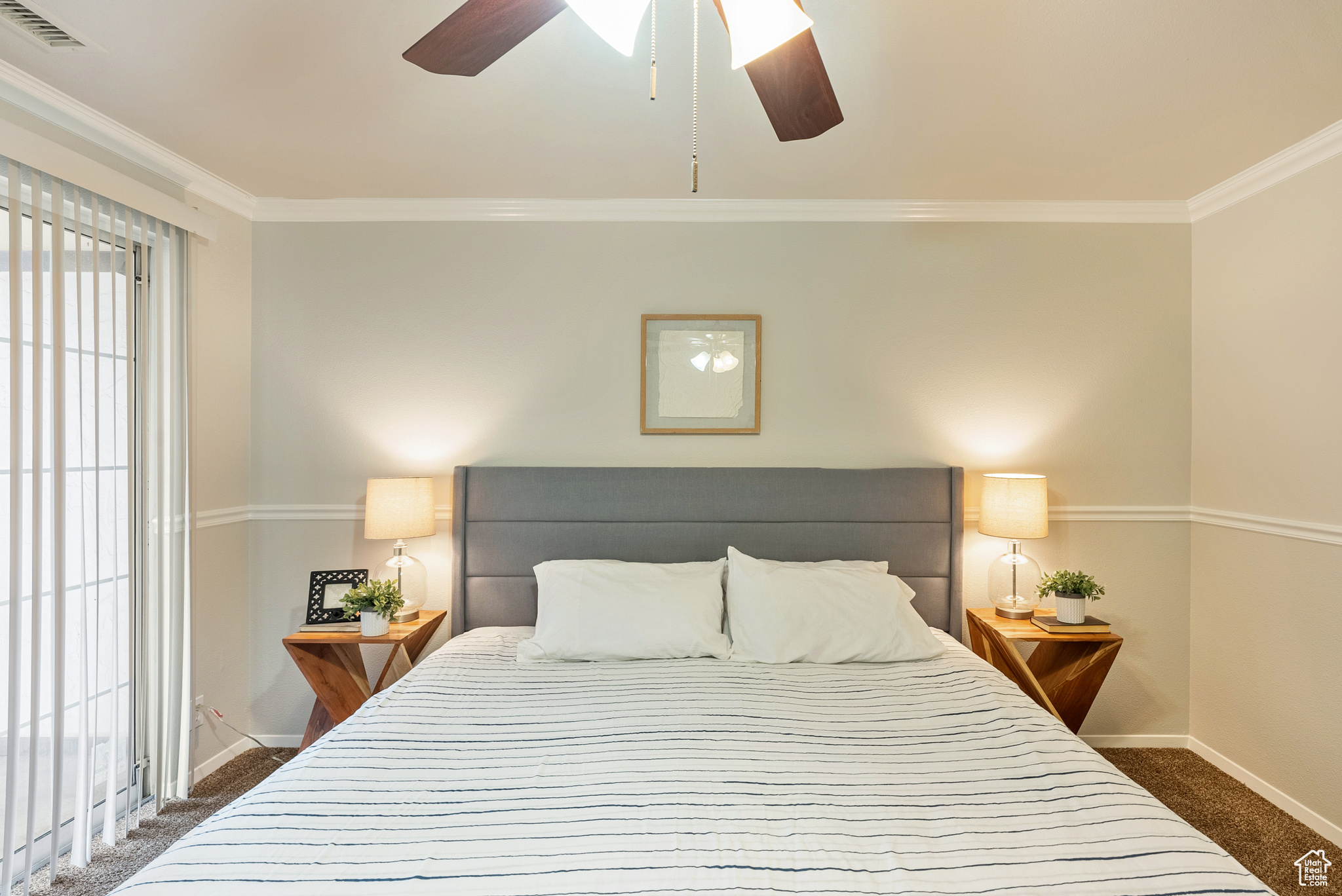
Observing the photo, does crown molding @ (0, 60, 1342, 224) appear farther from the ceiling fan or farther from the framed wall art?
the ceiling fan

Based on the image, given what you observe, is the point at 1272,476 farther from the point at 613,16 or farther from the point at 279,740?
the point at 279,740

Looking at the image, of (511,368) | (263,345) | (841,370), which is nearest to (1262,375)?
(841,370)

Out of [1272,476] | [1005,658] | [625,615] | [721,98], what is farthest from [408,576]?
[1272,476]

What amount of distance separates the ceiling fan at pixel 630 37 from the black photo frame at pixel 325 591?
6.87ft

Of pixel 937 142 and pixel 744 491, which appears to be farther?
pixel 744 491

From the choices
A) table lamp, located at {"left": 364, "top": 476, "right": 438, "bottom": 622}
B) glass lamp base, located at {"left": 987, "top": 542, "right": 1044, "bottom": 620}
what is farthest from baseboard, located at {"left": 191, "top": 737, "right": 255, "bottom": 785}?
glass lamp base, located at {"left": 987, "top": 542, "right": 1044, "bottom": 620}

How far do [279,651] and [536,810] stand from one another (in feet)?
7.32

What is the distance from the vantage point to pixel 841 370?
3090 mm

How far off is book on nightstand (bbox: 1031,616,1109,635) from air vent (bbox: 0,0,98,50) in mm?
3716

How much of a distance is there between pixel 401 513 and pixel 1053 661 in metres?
2.81

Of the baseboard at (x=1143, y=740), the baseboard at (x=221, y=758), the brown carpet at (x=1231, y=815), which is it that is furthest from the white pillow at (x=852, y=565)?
the baseboard at (x=221, y=758)

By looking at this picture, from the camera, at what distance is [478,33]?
1.27 meters

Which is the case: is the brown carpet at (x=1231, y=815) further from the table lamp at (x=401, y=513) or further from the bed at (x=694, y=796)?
the table lamp at (x=401, y=513)

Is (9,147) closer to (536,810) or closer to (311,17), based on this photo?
(311,17)
